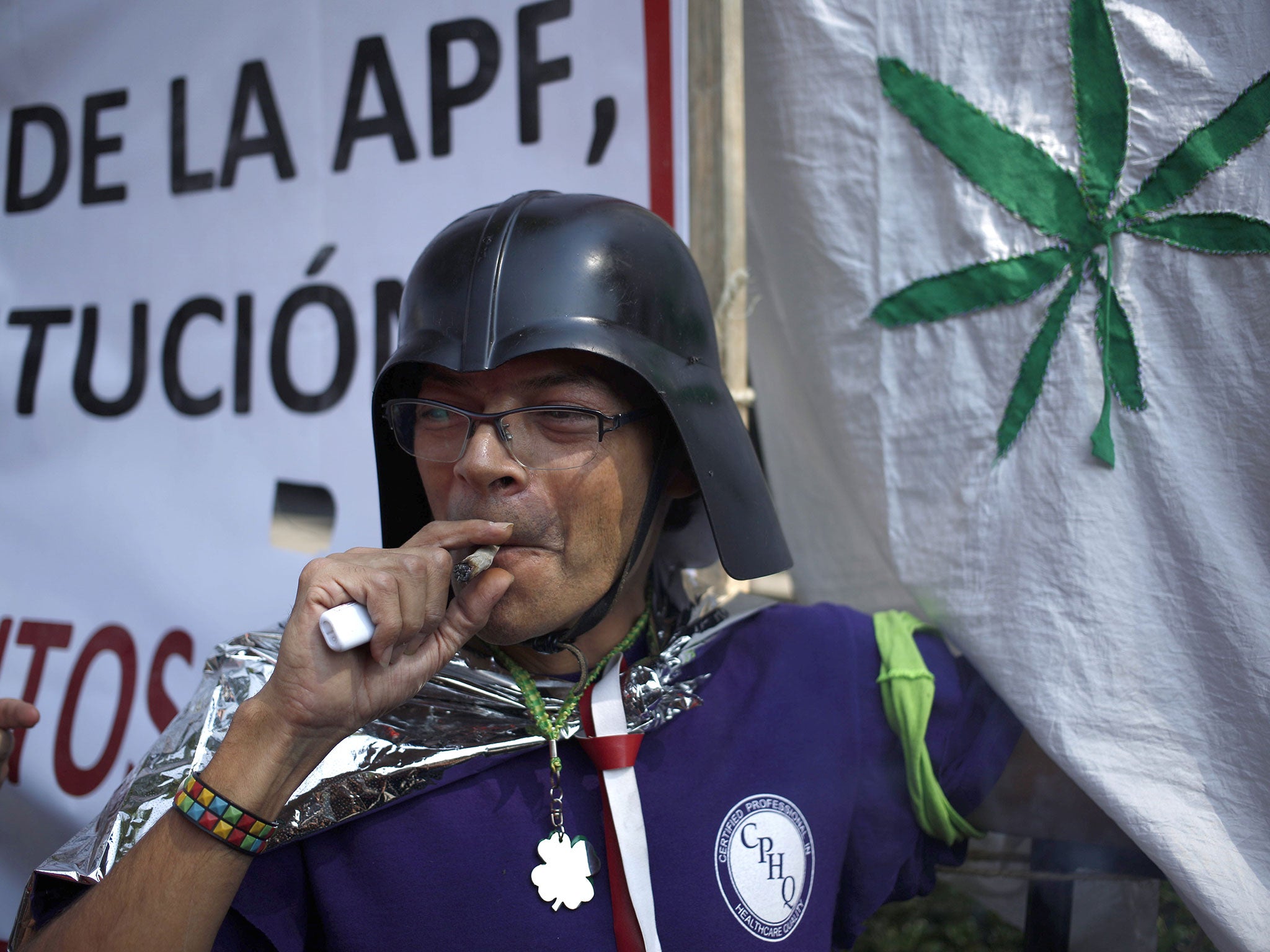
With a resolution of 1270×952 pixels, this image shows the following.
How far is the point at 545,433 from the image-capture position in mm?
1355

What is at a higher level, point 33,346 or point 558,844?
point 33,346

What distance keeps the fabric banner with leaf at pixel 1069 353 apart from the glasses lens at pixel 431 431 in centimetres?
79

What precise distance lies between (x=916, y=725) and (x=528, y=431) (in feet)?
2.68

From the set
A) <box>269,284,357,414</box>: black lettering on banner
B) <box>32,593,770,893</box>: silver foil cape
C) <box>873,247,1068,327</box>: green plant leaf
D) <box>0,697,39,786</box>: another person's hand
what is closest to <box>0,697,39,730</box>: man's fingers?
<box>0,697,39,786</box>: another person's hand

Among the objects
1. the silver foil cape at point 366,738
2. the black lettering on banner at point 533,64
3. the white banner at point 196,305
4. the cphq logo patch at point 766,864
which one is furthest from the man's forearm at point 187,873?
the black lettering on banner at point 533,64

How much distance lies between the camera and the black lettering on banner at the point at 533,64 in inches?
79.0

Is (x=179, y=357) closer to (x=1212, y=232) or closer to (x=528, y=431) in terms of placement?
(x=528, y=431)

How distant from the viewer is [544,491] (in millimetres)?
1334

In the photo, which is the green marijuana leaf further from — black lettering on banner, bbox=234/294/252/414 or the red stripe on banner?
black lettering on banner, bbox=234/294/252/414

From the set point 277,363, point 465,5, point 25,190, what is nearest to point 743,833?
point 277,363

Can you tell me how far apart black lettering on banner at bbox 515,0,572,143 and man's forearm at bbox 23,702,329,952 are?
146cm

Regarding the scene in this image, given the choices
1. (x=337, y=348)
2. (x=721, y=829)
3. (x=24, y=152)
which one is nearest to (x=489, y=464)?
(x=721, y=829)

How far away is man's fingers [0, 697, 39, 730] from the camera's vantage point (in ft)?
4.57

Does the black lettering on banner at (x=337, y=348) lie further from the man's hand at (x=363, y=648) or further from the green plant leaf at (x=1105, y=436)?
the green plant leaf at (x=1105, y=436)
